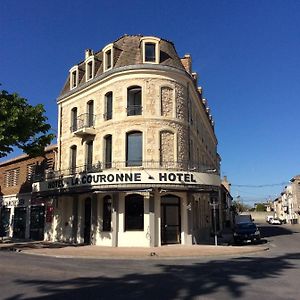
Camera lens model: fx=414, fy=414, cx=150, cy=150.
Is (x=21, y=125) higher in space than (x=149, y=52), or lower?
lower

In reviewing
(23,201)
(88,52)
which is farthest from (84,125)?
(23,201)

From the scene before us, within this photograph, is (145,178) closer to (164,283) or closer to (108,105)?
(108,105)

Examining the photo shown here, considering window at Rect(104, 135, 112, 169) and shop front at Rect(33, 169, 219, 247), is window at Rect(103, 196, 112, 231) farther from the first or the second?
window at Rect(104, 135, 112, 169)

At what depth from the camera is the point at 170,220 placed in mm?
24719

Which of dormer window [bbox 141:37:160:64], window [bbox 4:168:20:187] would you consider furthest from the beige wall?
window [bbox 4:168:20:187]

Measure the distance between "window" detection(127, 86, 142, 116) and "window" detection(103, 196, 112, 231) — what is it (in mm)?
5430

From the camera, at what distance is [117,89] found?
25.7 metres

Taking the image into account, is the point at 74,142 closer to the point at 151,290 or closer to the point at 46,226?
the point at 46,226

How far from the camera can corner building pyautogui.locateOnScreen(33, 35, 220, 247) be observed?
23.7 meters

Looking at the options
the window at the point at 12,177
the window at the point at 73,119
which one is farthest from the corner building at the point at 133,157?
the window at the point at 12,177

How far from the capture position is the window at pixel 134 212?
78.6 ft

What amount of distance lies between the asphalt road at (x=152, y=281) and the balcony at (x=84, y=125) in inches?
506

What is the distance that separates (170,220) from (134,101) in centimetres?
756

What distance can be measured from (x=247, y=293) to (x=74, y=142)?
69.1 ft
